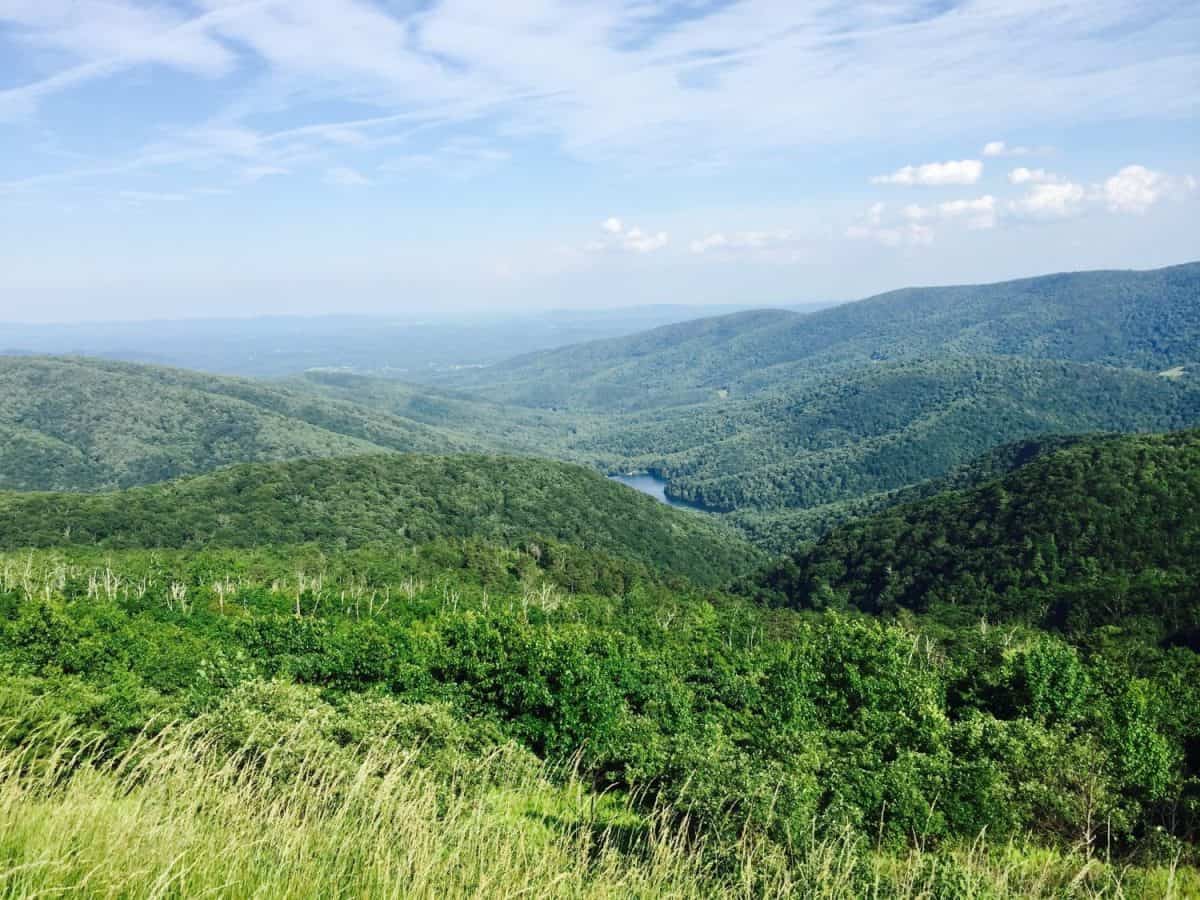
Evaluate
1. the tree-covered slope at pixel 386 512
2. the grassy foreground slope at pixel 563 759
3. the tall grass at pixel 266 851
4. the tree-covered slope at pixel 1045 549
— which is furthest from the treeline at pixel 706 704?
the tree-covered slope at pixel 386 512

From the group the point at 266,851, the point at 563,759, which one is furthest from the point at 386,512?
the point at 266,851

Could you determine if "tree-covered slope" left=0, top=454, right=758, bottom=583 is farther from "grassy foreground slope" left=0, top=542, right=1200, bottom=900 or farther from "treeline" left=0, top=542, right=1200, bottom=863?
"grassy foreground slope" left=0, top=542, right=1200, bottom=900

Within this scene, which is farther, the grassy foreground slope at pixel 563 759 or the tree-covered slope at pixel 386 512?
the tree-covered slope at pixel 386 512

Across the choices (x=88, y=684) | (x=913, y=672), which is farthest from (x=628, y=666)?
(x=88, y=684)

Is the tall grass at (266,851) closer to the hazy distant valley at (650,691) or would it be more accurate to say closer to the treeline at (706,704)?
the hazy distant valley at (650,691)

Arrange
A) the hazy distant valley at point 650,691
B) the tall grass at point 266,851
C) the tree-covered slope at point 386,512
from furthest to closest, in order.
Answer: the tree-covered slope at point 386,512 → the hazy distant valley at point 650,691 → the tall grass at point 266,851

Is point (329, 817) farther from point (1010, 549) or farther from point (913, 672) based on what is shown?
point (1010, 549)

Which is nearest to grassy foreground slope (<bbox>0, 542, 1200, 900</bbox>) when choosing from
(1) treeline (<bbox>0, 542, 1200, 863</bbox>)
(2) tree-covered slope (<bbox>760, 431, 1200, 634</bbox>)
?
(1) treeline (<bbox>0, 542, 1200, 863</bbox>)
